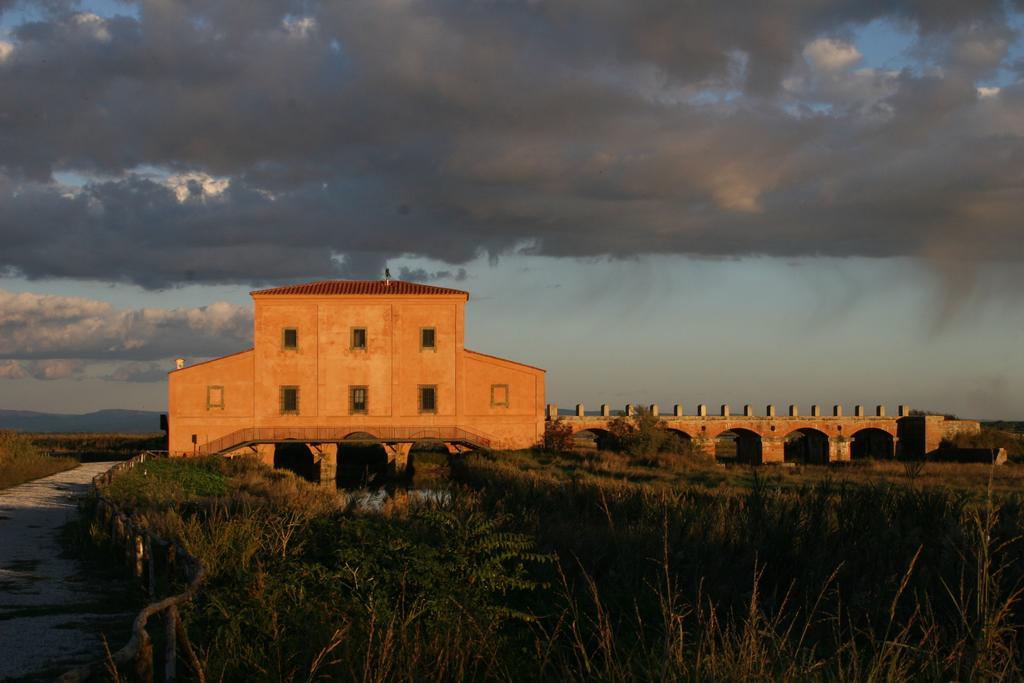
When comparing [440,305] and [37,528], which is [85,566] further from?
[440,305]

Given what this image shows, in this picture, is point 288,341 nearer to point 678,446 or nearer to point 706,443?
point 678,446

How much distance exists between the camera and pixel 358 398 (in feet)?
142

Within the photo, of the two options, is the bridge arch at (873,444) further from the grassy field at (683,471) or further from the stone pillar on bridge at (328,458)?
the stone pillar on bridge at (328,458)

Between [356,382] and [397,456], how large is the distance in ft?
12.6

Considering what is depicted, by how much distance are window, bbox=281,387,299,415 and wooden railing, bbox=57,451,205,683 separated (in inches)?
850

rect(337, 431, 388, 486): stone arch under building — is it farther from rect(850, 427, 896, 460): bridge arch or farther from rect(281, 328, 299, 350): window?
rect(850, 427, 896, 460): bridge arch

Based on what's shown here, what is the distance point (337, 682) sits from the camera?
18.8 feet

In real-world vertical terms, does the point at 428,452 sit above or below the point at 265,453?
below

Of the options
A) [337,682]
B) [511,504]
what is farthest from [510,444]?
[337,682]

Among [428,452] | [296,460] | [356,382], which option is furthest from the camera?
[296,460]

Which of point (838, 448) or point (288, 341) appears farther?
point (838, 448)

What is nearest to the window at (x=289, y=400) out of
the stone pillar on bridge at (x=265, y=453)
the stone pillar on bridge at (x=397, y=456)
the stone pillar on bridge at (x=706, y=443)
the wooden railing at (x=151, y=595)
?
the stone pillar on bridge at (x=265, y=453)

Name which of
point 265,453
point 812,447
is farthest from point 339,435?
point 812,447

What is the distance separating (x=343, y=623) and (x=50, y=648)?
2730 mm
